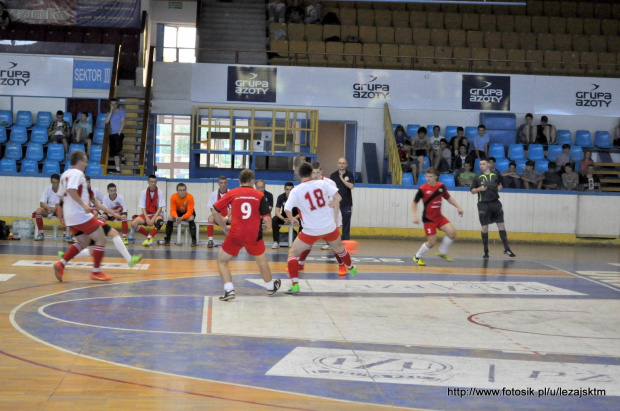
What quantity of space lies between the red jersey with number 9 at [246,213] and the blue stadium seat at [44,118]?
59.2ft

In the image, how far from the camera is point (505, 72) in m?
29.4

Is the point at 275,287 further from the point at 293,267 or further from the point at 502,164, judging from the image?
the point at 502,164

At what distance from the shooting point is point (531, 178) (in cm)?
2523

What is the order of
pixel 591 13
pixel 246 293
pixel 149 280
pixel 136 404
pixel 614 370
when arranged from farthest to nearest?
pixel 591 13, pixel 149 280, pixel 246 293, pixel 614 370, pixel 136 404

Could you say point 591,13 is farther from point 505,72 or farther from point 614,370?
point 614,370

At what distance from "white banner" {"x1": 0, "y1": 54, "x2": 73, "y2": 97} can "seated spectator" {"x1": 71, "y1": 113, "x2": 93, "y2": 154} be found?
1.64 metres

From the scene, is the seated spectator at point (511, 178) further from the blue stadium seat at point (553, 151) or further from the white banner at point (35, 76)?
the white banner at point (35, 76)

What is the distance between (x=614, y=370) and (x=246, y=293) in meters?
5.81

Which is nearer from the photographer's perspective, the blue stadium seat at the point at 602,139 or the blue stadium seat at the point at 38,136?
the blue stadium seat at the point at 38,136

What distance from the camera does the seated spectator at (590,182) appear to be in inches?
1007

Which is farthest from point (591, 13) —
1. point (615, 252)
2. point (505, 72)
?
point (615, 252)

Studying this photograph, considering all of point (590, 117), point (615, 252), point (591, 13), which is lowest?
point (615, 252)

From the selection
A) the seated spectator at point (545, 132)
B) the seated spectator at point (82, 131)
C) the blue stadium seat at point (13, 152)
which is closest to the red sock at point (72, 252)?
the seated spectator at point (82, 131)

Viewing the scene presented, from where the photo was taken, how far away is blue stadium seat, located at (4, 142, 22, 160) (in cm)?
2611
